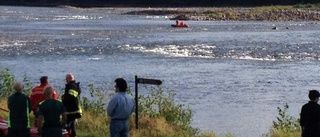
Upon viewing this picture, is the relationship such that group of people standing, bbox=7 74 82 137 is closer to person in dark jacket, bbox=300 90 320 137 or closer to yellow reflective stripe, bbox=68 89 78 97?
yellow reflective stripe, bbox=68 89 78 97

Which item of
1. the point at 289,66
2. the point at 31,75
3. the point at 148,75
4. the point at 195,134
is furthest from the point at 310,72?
the point at 195,134

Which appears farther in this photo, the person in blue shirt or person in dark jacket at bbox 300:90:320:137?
person in dark jacket at bbox 300:90:320:137

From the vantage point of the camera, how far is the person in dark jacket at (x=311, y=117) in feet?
41.8

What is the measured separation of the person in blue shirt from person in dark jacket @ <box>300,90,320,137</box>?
2821 mm

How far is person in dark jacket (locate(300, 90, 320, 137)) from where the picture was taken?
1275 centimetres

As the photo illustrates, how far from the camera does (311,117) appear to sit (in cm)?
1281

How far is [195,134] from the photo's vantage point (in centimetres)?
1714

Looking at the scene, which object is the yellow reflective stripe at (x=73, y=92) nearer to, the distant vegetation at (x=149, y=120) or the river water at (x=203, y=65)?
the distant vegetation at (x=149, y=120)

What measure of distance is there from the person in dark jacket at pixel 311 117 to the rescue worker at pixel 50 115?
3901 millimetres

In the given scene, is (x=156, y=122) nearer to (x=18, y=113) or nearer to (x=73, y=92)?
(x=73, y=92)
